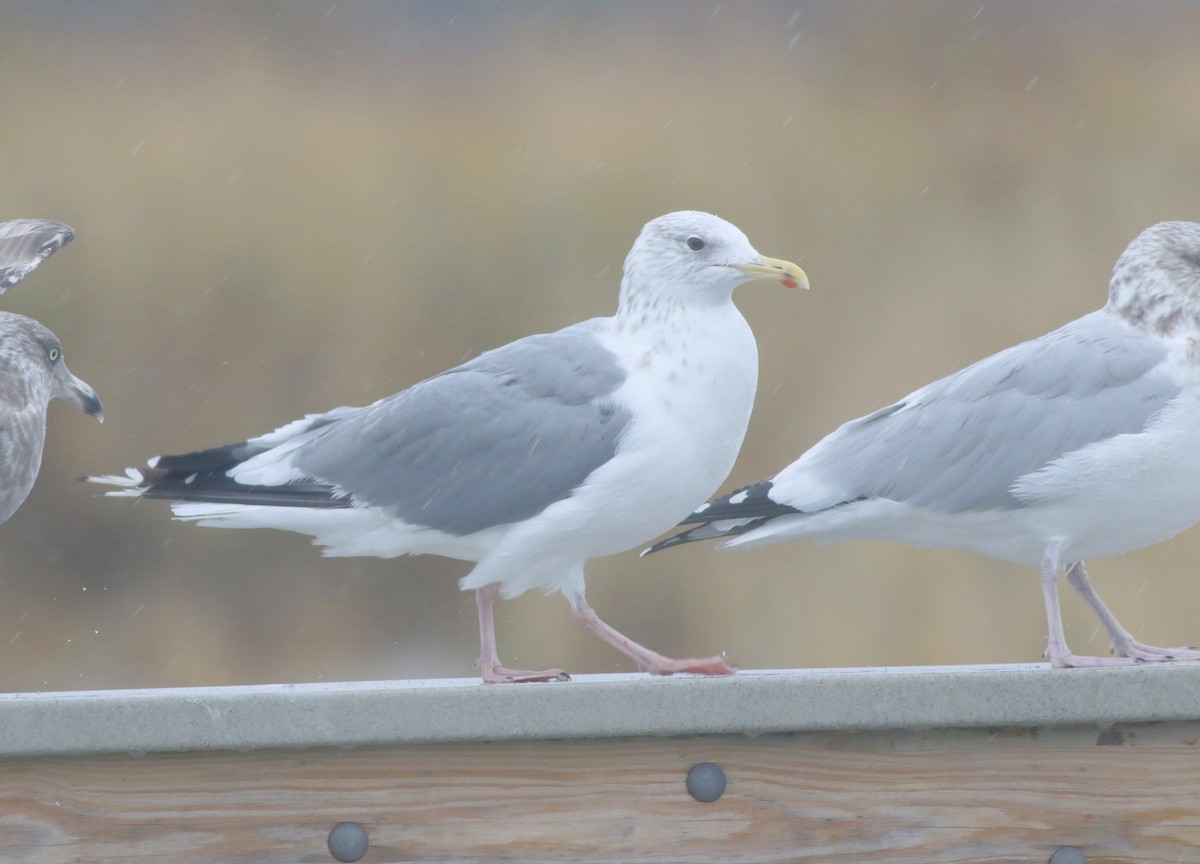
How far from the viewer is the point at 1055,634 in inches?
87.7

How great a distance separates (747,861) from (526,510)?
0.69m

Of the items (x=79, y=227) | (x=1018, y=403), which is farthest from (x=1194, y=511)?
(x=79, y=227)

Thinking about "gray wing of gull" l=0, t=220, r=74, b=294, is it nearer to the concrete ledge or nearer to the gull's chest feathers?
the gull's chest feathers

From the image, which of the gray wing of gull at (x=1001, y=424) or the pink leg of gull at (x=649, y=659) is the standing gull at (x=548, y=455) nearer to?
the pink leg of gull at (x=649, y=659)

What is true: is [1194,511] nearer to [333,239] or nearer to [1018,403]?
[1018,403]

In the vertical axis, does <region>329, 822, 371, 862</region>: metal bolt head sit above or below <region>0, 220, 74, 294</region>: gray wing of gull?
below

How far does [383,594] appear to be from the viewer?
612 cm

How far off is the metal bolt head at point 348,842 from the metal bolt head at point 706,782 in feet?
1.20

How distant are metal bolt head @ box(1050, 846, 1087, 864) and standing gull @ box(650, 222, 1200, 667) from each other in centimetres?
46

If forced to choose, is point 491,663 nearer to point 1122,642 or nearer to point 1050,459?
point 1050,459

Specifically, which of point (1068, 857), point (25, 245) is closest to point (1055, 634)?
point (1068, 857)

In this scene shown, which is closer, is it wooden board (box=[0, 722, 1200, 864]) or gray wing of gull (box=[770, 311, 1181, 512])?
wooden board (box=[0, 722, 1200, 864])

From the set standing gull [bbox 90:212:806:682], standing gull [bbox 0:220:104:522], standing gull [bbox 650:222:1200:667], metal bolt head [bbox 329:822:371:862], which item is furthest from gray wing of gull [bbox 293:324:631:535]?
metal bolt head [bbox 329:822:371:862]

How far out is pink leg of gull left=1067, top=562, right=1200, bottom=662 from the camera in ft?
7.84
